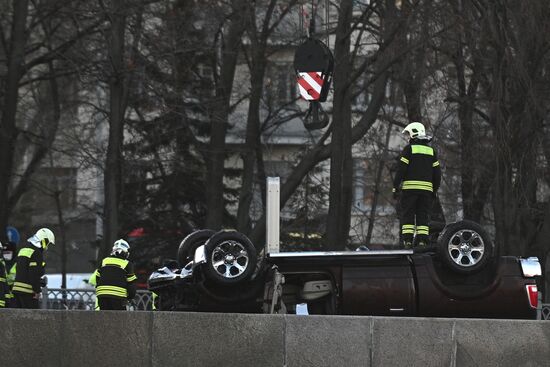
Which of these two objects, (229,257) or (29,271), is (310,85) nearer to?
(29,271)

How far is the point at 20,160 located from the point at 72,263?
10886 mm

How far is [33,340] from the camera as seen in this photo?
9852 millimetres

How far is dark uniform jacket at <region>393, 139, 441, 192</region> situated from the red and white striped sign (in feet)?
17.3

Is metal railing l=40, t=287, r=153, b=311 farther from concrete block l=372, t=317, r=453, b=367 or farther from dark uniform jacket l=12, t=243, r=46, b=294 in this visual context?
concrete block l=372, t=317, r=453, b=367

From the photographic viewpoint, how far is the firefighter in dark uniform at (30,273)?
54.2 ft

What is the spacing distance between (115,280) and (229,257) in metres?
4.67

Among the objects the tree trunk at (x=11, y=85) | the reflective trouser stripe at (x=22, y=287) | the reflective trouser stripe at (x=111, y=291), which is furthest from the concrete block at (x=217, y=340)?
the tree trunk at (x=11, y=85)

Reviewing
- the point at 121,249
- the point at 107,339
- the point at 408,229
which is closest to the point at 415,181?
the point at 408,229

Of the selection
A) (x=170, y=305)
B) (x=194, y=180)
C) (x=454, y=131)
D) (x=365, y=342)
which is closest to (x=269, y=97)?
(x=194, y=180)

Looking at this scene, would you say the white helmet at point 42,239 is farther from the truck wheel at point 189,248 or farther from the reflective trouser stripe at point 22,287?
the truck wheel at point 189,248

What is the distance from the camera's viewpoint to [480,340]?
9250 mm

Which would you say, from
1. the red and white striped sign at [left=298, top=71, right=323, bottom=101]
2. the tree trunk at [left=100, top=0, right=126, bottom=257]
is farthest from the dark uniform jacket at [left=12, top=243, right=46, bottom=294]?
the tree trunk at [left=100, top=0, right=126, bottom=257]

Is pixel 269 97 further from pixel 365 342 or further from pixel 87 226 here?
pixel 365 342

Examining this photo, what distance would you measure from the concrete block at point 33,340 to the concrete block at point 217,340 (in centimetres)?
92
